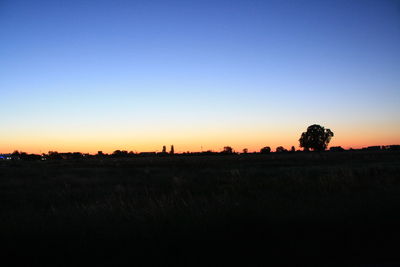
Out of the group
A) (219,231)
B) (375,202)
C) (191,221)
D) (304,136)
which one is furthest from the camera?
(304,136)

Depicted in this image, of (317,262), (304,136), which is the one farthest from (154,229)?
(304,136)

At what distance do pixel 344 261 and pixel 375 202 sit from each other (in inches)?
143

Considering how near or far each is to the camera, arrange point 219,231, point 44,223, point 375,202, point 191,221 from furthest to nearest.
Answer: point 375,202, point 44,223, point 191,221, point 219,231

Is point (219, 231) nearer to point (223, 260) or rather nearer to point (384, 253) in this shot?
point (223, 260)

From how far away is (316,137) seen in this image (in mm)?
117688

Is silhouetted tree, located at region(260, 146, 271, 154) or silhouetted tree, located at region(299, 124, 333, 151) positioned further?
silhouetted tree, located at region(260, 146, 271, 154)

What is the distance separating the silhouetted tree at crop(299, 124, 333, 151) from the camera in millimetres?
117562

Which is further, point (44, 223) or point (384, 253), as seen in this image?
point (44, 223)

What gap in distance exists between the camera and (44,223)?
23.4 feet

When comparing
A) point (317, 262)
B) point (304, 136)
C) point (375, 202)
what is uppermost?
point (304, 136)

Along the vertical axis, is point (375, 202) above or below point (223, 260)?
above

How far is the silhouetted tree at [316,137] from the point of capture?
386ft

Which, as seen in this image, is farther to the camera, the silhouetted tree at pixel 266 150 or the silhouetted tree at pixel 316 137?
the silhouetted tree at pixel 266 150

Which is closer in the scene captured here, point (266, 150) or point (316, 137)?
point (316, 137)
